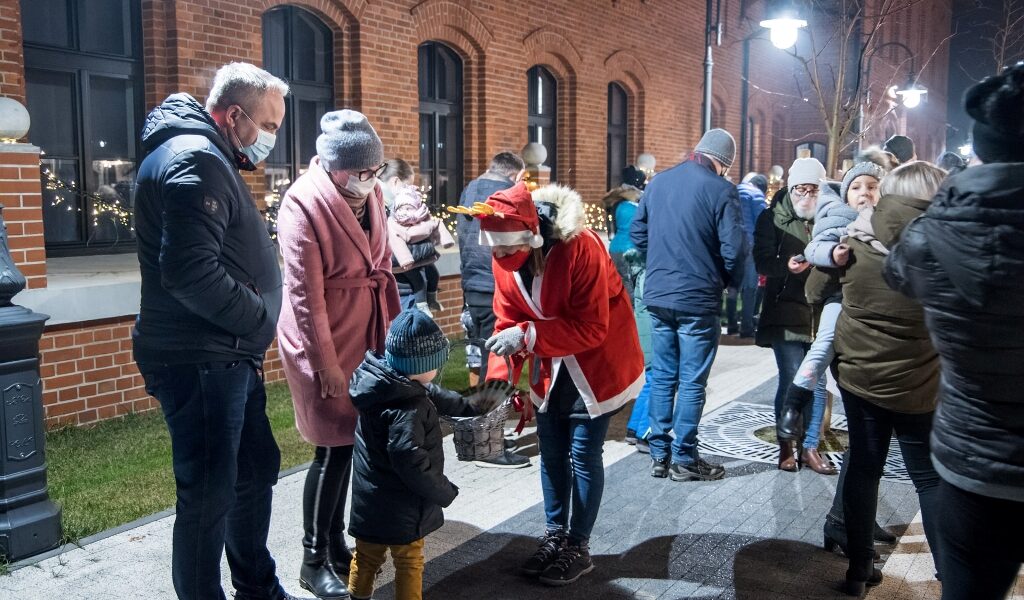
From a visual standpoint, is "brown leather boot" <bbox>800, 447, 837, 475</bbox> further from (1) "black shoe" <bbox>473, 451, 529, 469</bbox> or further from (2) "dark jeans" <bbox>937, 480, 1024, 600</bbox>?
(2) "dark jeans" <bbox>937, 480, 1024, 600</bbox>

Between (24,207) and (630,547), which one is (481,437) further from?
(24,207)

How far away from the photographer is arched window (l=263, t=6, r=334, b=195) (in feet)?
31.8

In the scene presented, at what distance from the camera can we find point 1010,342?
2.44 m

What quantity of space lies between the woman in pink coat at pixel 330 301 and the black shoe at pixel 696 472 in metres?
2.43

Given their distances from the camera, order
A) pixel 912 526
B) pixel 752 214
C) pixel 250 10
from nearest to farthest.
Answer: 1. pixel 912 526
2. pixel 250 10
3. pixel 752 214

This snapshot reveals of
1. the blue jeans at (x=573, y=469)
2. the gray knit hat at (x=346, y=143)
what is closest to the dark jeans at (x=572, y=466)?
the blue jeans at (x=573, y=469)

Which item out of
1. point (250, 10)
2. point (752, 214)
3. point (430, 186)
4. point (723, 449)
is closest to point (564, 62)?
point (430, 186)

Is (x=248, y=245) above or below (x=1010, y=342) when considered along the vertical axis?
above

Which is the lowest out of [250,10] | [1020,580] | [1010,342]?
[1020,580]

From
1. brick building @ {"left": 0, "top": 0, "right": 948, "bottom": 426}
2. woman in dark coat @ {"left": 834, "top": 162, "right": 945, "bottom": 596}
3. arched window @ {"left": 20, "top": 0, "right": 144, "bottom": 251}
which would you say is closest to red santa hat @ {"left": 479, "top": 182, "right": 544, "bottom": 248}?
woman in dark coat @ {"left": 834, "top": 162, "right": 945, "bottom": 596}

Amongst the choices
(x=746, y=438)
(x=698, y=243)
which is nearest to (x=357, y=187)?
(x=698, y=243)

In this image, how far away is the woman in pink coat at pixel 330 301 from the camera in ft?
12.3

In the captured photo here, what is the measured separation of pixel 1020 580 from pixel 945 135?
40256 mm

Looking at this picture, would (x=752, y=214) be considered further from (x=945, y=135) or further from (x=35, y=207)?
(x=945, y=135)
